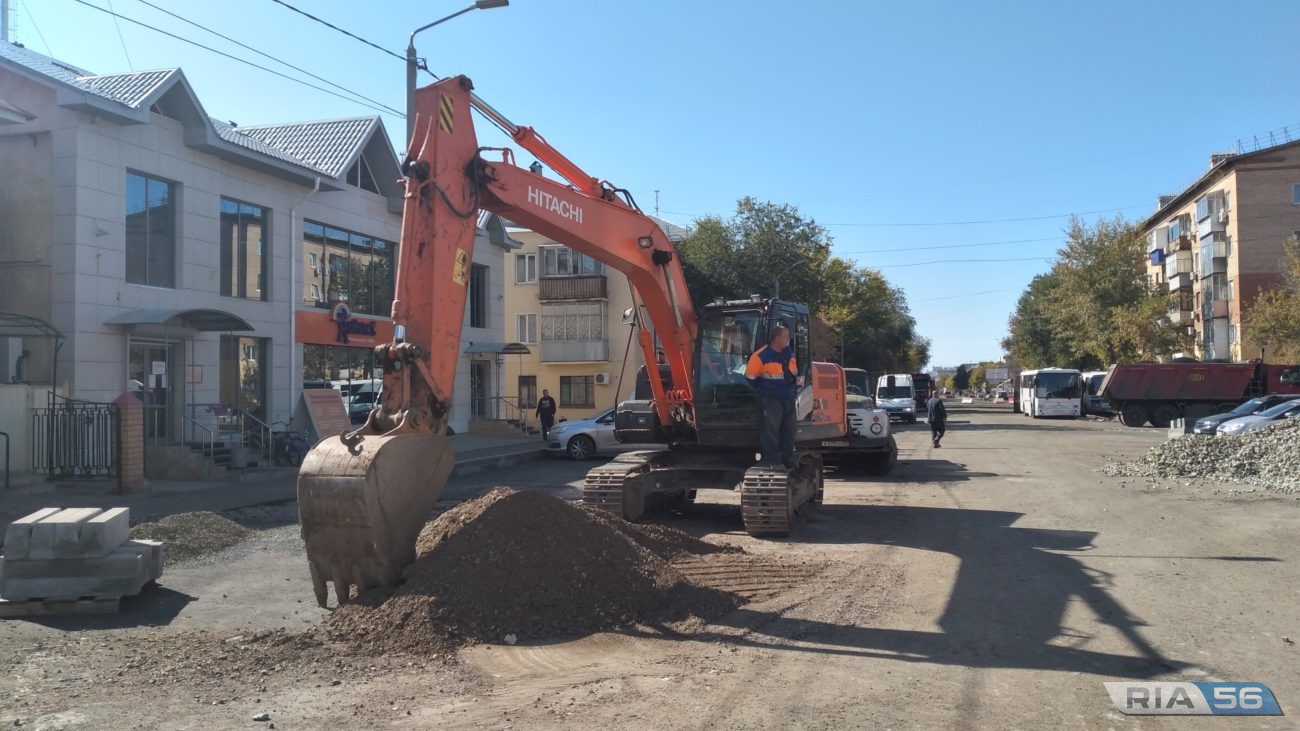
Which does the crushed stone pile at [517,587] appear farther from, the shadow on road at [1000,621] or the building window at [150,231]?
the building window at [150,231]

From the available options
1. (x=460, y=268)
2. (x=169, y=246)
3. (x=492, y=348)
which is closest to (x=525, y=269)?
(x=492, y=348)

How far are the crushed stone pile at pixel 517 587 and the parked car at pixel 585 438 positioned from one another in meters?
15.0

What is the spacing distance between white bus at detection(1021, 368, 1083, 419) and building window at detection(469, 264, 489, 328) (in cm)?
3217

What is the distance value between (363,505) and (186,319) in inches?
524

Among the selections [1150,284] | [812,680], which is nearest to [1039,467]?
[812,680]

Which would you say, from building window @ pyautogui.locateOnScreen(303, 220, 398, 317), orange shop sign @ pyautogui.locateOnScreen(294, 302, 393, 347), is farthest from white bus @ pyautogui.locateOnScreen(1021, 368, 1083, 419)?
orange shop sign @ pyautogui.locateOnScreen(294, 302, 393, 347)

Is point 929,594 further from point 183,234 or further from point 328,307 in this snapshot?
point 328,307

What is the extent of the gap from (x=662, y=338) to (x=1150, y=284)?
182 ft

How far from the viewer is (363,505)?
20.3 feet

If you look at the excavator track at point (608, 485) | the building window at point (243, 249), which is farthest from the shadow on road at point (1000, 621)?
the building window at point (243, 249)

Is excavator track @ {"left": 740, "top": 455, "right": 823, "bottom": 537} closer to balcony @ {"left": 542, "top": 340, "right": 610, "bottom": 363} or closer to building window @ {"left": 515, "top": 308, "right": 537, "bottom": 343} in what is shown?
balcony @ {"left": 542, "top": 340, "right": 610, "bottom": 363}

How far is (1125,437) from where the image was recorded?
30.9m

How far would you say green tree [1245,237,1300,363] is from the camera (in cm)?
3884

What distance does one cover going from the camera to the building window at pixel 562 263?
41450mm
